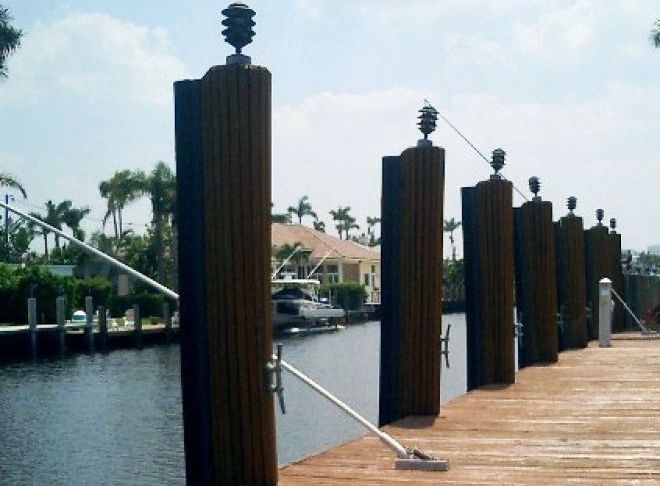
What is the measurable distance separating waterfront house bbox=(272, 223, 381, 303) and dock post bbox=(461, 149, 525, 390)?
258 feet

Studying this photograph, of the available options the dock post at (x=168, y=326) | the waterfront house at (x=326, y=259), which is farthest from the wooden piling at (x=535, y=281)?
the waterfront house at (x=326, y=259)

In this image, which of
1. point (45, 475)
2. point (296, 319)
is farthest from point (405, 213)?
point (296, 319)

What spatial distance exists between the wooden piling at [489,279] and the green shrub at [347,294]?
2831 inches

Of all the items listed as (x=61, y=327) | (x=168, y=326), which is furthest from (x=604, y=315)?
(x=168, y=326)

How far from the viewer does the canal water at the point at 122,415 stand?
17.6 meters

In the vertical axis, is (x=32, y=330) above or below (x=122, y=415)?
above

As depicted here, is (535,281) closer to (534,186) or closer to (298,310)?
(534,186)

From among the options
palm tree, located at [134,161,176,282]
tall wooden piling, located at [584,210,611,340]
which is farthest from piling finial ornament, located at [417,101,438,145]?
palm tree, located at [134,161,176,282]

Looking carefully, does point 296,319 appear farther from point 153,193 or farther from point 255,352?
point 255,352

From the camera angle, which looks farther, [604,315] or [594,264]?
[594,264]

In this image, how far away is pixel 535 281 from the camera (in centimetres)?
1330

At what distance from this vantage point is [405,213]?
8.53 metres

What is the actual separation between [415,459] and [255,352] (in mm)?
1258

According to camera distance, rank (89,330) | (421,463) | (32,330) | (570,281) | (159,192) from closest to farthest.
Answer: (421,463)
(570,281)
(32,330)
(89,330)
(159,192)
